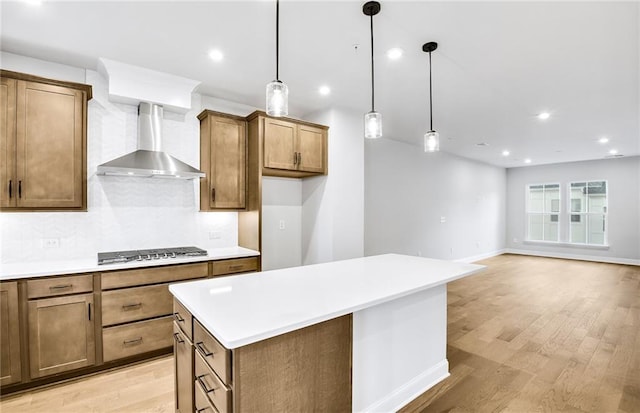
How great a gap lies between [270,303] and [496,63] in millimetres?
2887

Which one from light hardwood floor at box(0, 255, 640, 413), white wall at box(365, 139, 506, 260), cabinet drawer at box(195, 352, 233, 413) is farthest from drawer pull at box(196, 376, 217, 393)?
white wall at box(365, 139, 506, 260)

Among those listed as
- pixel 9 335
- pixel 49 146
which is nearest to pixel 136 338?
pixel 9 335

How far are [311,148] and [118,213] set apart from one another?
2193 mm

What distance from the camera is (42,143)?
2549 millimetres

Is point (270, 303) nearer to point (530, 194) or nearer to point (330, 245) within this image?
point (330, 245)

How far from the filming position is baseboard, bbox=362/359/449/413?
2.05 meters

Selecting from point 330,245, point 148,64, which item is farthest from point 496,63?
point 148,64

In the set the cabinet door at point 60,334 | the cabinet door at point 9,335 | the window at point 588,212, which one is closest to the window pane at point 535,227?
the window at point 588,212

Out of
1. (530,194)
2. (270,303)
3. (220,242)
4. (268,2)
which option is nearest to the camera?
(270,303)

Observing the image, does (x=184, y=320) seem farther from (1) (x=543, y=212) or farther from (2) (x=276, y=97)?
(1) (x=543, y=212)

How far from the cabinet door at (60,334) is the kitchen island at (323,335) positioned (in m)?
1.24

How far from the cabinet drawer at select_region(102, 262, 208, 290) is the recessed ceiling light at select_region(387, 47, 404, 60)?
259 cm

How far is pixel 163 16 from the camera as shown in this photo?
85.0 inches

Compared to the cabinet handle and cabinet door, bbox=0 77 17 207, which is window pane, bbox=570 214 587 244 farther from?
cabinet door, bbox=0 77 17 207
